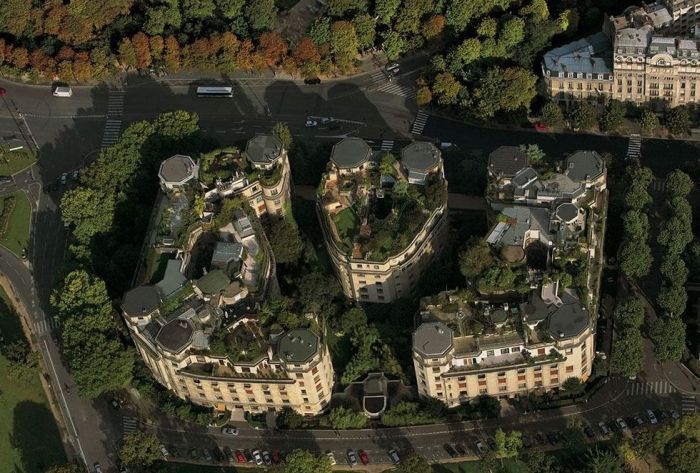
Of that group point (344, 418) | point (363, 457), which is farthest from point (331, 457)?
point (344, 418)

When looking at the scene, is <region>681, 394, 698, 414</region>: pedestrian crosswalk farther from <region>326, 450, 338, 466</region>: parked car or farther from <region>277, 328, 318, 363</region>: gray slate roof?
<region>277, 328, 318, 363</region>: gray slate roof

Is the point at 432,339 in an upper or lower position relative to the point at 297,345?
upper

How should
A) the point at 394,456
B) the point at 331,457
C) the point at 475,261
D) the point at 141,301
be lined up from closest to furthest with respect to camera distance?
the point at 394,456
the point at 331,457
the point at 475,261
the point at 141,301

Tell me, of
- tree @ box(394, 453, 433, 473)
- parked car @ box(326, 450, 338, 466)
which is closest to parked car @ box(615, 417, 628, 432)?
tree @ box(394, 453, 433, 473)

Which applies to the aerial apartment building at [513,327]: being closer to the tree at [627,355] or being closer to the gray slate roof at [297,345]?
the tree at [627,355]

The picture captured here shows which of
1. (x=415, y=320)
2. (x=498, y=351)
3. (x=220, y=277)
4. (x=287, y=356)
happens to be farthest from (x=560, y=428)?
(x=220, y=277)

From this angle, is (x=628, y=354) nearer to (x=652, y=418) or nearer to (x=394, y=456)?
(x=652, y=418)

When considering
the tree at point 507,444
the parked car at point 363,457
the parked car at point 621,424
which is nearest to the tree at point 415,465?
the parked car at point 363,457
